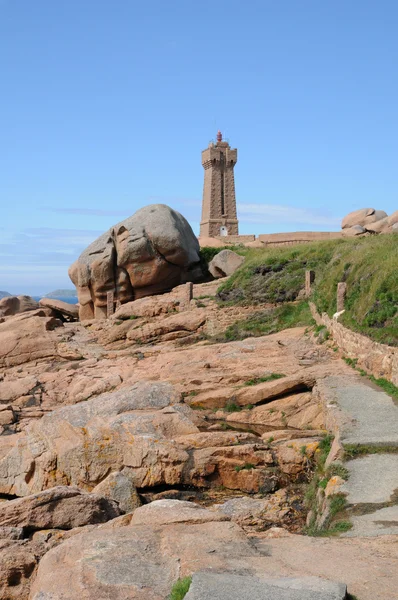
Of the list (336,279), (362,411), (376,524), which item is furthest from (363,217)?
(376,524)

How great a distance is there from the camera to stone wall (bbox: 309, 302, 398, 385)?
14.3 meters

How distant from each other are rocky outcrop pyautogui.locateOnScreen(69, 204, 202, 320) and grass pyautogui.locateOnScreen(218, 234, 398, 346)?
120 inches

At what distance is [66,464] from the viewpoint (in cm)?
1186

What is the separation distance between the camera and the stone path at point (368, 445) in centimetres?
780

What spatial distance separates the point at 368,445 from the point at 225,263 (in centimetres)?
2156

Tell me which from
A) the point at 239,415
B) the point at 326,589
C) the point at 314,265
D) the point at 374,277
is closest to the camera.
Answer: the point at 326,589

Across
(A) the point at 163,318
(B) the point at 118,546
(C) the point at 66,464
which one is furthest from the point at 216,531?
(A) the point at 163,318

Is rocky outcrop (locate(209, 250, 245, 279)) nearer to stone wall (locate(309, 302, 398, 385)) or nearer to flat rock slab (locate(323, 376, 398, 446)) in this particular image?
stone wall (locate(309, 302, 398, 385))

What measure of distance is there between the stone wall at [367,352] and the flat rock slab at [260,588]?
30.3ft

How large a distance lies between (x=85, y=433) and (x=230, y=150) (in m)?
46.4

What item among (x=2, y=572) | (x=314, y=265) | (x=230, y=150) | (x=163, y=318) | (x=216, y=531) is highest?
(x=230, y=150)

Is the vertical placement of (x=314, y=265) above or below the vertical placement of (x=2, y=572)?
above

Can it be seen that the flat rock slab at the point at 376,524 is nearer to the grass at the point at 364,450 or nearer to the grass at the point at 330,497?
the grass at the point at 330,497

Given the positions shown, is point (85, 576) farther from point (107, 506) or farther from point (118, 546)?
point (107, 506)
